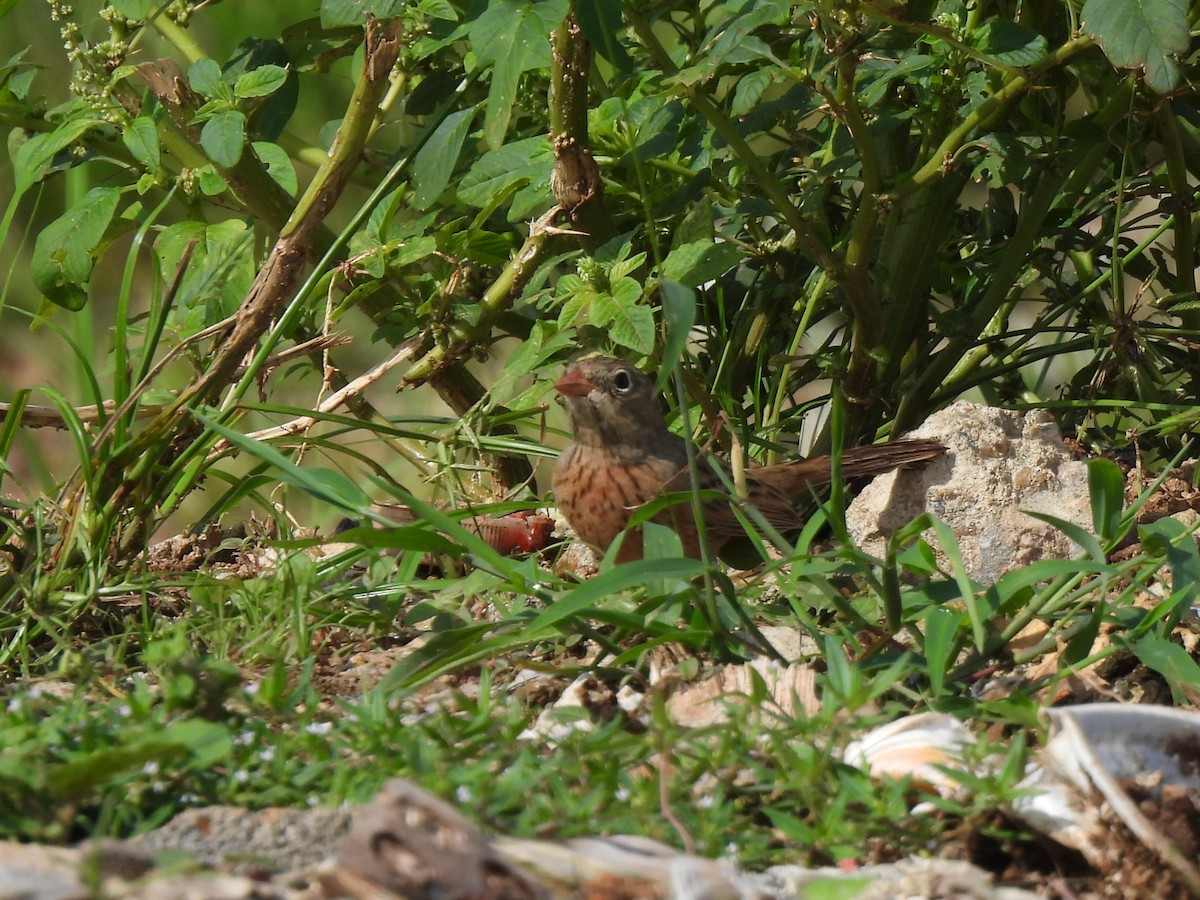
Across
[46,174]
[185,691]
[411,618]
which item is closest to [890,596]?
[411,618]

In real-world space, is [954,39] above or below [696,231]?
above

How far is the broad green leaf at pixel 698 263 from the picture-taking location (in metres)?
3.22

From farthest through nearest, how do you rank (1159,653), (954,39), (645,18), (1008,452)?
1. (1008,452)
2. (645,18)
3. (954,39)
4. (1159,653)

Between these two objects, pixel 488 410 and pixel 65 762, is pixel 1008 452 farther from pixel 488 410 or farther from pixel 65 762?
pixel 65 762

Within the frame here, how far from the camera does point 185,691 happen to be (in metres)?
1.94

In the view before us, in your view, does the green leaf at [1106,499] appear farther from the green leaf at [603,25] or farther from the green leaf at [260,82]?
the green leaf at [260,82]

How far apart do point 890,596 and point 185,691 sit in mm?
1155

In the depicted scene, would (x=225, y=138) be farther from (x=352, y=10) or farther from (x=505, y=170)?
(x=505, y=170)

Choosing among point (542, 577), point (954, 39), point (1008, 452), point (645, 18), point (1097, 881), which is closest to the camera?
point (1097, 881)

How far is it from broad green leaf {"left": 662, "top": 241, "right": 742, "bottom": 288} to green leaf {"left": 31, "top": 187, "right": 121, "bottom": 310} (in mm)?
1379

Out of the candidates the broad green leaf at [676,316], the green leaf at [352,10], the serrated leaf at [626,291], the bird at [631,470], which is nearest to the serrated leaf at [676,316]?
the broad green leaf at [676,316]

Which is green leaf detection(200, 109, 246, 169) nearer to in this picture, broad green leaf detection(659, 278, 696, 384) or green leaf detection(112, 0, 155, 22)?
green leaf detection(112, 0, 155, 22)

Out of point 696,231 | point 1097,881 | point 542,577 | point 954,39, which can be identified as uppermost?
point 954,39

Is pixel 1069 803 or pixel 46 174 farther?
pixel 46 174
